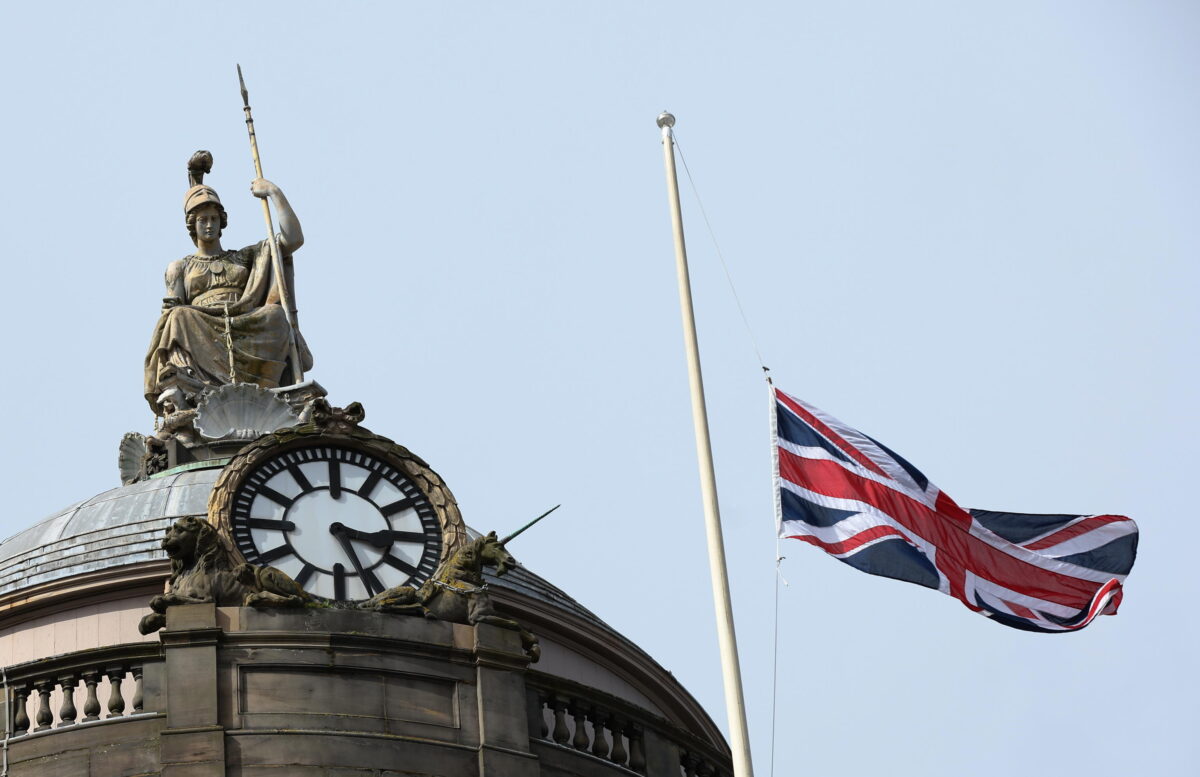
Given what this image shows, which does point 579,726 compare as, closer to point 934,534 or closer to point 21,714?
point 934,534

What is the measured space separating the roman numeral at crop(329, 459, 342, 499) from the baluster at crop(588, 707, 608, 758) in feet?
12.7

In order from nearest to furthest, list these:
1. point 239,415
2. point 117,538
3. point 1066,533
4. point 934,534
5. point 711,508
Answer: point 711,508, point 934,534, point 1066,533, point 117,538, point 239,415

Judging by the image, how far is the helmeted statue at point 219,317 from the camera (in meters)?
43.8

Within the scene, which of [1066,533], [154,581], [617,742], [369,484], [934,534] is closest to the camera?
[934,534]

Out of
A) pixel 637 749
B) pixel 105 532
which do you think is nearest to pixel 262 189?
pixel 105 532

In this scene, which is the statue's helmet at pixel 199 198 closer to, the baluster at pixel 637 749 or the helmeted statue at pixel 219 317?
the helmeted statue at pixel 219 317

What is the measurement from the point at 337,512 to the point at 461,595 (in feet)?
5.78

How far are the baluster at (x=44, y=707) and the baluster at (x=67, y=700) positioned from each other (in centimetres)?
12

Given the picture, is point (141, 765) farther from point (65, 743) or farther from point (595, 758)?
point (595, 758)

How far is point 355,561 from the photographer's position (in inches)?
1421

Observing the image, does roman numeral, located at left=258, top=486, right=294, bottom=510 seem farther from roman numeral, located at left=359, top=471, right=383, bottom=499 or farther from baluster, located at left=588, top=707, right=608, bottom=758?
baluster, located at left=588, top=707, right=608, bottom=758

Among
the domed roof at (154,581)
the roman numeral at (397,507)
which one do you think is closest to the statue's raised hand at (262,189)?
the domed roof at (154,581)

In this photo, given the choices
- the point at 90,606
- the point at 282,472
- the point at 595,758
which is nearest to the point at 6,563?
the point at 90,606

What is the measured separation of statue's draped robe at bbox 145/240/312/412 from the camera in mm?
43875
